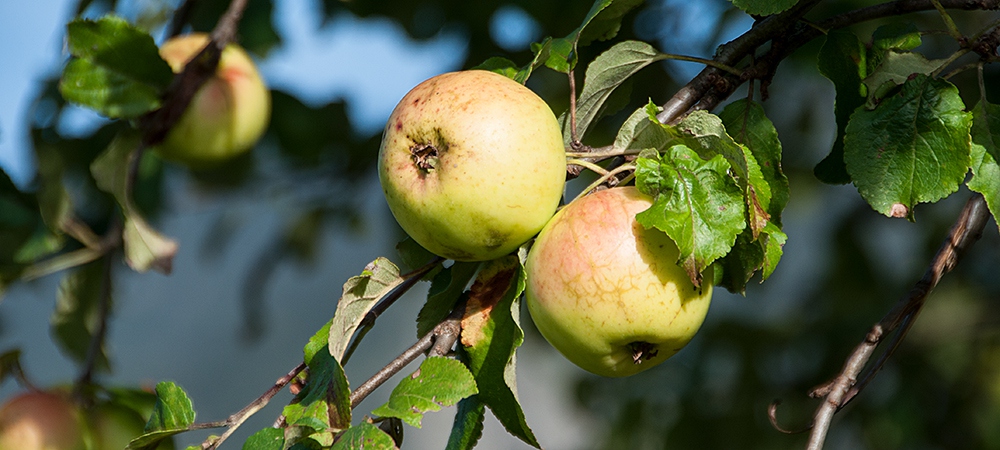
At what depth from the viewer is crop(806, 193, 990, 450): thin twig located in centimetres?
64

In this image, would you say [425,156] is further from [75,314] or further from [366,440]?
[75,314]

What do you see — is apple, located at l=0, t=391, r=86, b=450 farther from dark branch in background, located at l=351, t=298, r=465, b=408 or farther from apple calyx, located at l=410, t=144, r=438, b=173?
apple calyx, located at l=410, t=144, r=438, b=173

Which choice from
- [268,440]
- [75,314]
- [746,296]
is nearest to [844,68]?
[268,440]

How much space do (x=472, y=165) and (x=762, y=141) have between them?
0.80 ft

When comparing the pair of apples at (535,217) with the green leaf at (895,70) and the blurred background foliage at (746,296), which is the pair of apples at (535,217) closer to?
the green leaf at (895,70)

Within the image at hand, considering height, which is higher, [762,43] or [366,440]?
[762,43]

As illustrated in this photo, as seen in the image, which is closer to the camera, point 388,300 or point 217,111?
point 388,300

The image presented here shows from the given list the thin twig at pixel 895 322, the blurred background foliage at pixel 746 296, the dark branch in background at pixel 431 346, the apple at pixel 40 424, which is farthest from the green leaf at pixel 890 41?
the apple at pixel 40 424

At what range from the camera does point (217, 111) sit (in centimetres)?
126

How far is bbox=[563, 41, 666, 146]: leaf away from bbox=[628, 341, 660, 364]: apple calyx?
7.7 inches

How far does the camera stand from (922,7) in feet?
2.13

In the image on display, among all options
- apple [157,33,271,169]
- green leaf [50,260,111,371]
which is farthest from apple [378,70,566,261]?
green leaf [50,260,111,371]

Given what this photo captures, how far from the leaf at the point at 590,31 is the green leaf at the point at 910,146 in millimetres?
211

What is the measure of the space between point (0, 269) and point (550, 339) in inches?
39.2
